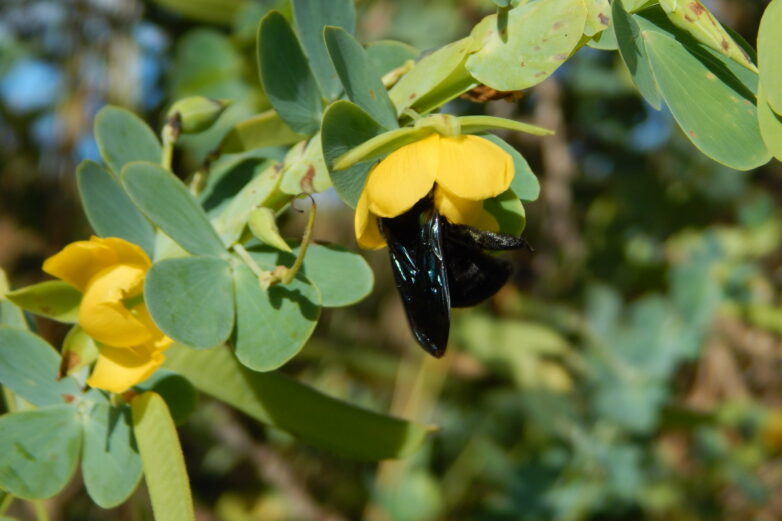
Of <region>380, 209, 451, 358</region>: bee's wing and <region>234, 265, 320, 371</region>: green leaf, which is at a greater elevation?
<region>380, 209, 451, 358</region>: bee's wing

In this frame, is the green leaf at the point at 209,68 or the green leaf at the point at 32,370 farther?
the green leaf at the point at 209,68

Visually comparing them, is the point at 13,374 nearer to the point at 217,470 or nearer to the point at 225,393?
the point at 225,393

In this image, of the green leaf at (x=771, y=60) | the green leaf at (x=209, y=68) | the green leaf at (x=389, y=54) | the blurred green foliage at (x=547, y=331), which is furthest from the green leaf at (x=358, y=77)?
the green leaf at (x=209, y=68)

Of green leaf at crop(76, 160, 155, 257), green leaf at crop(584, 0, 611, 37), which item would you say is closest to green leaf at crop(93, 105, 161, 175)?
green leaf at crop(76, 160, 155, 257)

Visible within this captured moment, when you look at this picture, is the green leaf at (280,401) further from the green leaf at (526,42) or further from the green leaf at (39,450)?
the green leaf at (526,42)

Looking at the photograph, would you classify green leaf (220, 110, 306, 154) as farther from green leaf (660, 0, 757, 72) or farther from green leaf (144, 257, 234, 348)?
green leaf (660, 0, 757, 72)

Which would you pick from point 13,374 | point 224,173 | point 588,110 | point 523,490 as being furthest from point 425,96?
point 588,110

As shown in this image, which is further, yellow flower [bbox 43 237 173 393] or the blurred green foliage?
the blurred green foliage
